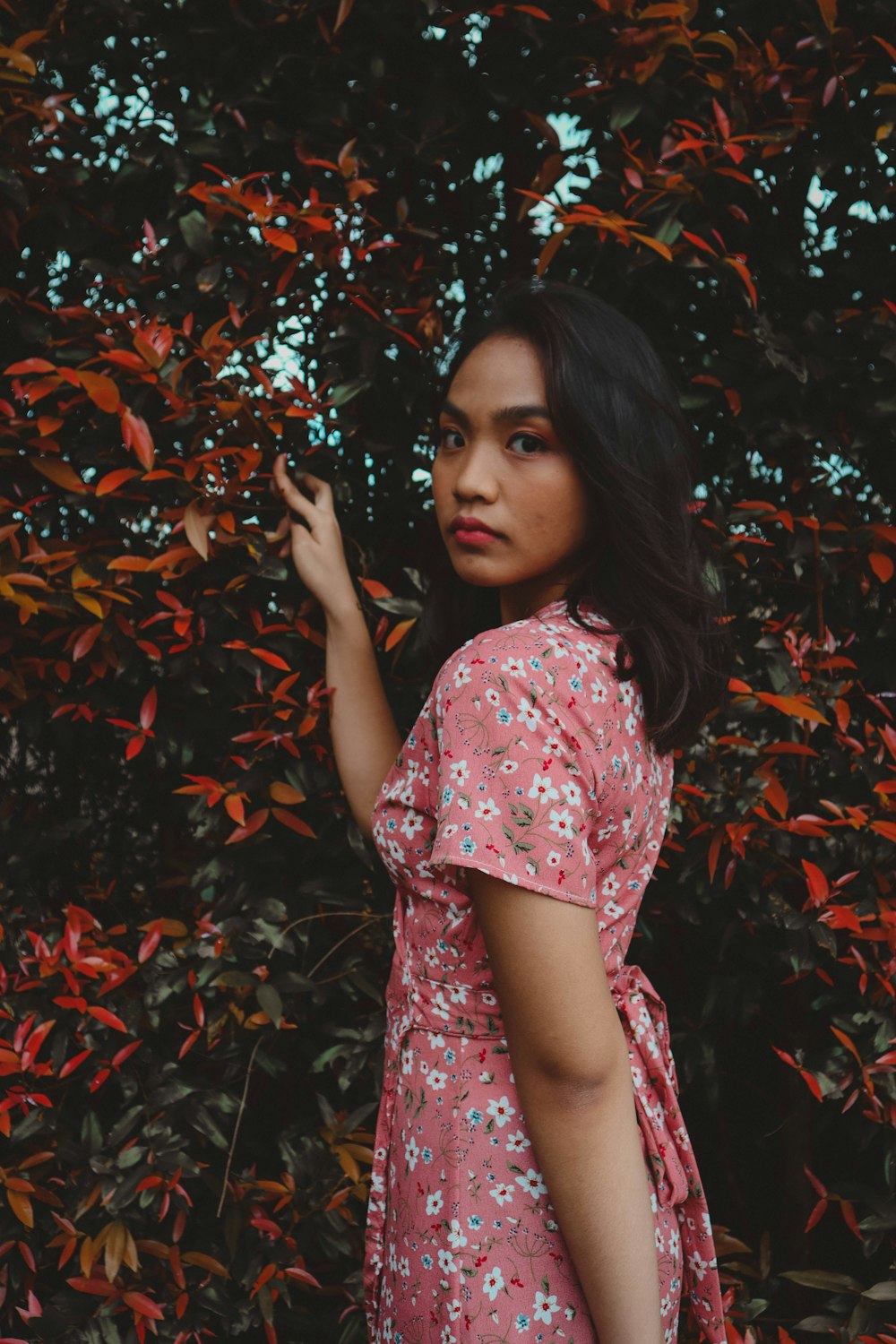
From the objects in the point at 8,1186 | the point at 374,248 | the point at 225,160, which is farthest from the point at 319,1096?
the point at 225,160

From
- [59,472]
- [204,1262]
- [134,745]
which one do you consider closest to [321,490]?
[59,472]

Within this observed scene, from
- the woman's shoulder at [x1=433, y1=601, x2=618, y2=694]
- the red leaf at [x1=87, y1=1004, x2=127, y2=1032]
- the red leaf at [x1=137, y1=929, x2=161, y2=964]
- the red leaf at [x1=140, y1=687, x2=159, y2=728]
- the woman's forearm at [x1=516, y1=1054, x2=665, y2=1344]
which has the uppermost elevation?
the woman's shoulder at [x1=433, y1=601, x2=618, y2=694]

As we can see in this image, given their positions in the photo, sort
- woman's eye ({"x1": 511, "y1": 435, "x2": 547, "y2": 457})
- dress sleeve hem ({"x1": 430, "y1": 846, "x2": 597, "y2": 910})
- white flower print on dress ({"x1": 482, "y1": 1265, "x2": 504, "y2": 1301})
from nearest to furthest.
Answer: dress sleeve hem ({"x1": 430, "y1": 846, "x2": 597, "y2": 910}) → white flower print on dress ({"x1": 482, "y1": 1265, "x2": 504, "y2": 1301}) → woman's eye ({"x1": 511, "y1": 435, "x2": 547, "y2": 457})

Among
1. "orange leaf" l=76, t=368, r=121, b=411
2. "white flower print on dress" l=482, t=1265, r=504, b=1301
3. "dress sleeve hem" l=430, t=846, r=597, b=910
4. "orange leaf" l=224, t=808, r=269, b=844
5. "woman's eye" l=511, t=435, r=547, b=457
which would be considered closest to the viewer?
"dress sleeve hem" l=430, t=846, r=597, b=910

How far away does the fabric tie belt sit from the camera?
126cm

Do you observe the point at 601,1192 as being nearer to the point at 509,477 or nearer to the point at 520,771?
the point at 520,771

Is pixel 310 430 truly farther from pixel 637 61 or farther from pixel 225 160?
pixel 637 61

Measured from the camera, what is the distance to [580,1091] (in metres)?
1.10

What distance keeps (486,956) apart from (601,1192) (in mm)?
283

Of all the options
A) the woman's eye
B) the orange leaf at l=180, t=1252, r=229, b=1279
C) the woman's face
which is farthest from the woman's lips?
the orange leaf at l=180, t=1252, r=229, b=1279

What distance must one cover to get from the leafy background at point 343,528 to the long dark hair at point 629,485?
0.27 m

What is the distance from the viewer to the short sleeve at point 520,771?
106 cm

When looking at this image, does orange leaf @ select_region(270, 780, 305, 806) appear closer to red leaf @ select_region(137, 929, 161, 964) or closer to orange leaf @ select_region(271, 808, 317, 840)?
orange leaf @ select_region(271, 808, 317, 840)

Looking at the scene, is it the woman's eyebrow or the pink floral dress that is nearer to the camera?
the pink floral dress
